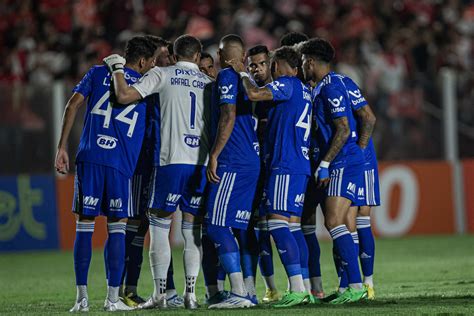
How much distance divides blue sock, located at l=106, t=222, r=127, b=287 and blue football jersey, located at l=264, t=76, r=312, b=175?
4.54 feet

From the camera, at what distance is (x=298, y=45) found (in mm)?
9758

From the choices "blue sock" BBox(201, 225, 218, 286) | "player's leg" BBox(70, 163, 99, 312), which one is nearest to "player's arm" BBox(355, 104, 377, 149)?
"blue sock" BBox(201, 225, 218, 286)

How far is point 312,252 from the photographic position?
397 inches

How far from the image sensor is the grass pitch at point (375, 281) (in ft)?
28.6

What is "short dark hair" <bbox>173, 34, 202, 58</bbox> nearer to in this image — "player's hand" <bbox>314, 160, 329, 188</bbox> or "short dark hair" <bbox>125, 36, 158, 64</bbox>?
"short dark hair" <bbox>125, 36, 158, 64</bbox>

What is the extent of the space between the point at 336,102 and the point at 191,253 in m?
1.81

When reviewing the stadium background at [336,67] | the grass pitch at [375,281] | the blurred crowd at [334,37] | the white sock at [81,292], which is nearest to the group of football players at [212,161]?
the white sock at [81,292]

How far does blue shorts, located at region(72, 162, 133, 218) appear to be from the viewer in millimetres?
9070

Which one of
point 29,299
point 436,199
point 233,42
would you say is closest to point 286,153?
point 233,42

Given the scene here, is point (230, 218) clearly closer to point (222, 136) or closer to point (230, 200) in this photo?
point (230, 200)

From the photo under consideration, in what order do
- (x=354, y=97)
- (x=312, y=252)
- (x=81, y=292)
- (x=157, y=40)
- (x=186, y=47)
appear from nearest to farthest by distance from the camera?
1. (x=81, y=292)
2. (x=186, y=47)
3. (x=157, y=40)
4. (x=354, y=97)
5. (x=312, y=252)

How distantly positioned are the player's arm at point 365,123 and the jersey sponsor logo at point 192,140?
5.09 ft


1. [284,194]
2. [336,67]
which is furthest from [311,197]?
[336,67]

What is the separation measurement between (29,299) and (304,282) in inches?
108
